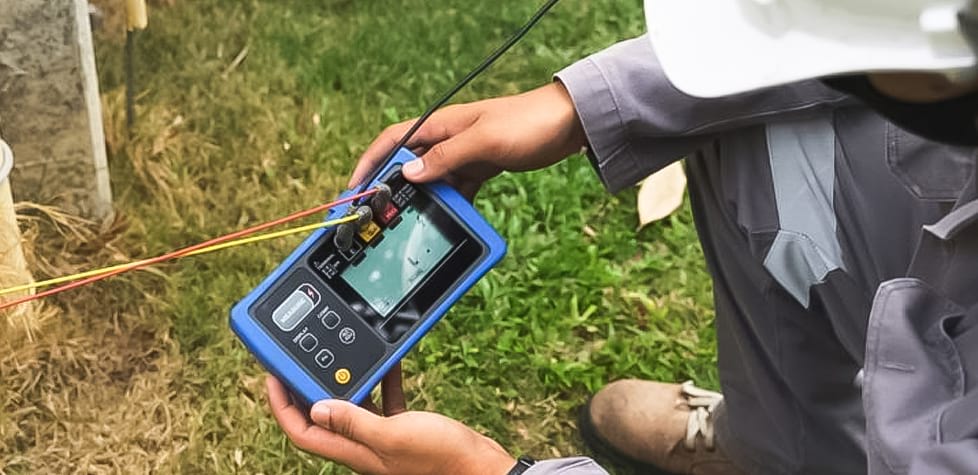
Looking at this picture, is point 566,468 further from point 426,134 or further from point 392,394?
point 426,134

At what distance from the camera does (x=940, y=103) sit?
0.65 m

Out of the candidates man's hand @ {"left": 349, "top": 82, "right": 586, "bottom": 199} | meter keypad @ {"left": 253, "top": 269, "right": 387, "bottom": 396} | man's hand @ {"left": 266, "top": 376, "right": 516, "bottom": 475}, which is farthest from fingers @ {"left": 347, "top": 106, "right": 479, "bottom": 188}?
man's hand @ {"left": 266, "top": 376, "right": 516, "bottom": 475}

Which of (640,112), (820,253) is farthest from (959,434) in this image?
(640,112)

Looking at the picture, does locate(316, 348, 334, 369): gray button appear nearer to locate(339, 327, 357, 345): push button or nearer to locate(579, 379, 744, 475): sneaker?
locate(339, 327, 357, 345): push button

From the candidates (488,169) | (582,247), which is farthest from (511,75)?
(488,169)

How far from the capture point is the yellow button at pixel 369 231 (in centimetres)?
100

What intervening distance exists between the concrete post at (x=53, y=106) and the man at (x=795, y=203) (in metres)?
Answer: 0.40

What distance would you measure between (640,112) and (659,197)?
535mm

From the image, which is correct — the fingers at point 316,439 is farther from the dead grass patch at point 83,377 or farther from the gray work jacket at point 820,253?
the dead grass patch at point 83,377

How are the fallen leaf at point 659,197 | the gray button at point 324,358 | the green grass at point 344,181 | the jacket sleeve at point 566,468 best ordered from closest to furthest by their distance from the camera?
the jacket sleeve at point 566,468 < the gray button at point 324,358 < the green grass at point 344,181 < the fallen leaf at point 659,197

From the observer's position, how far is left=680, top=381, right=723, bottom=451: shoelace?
1.24 metres

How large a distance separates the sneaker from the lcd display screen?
0.37 m

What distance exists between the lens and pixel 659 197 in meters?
1.51

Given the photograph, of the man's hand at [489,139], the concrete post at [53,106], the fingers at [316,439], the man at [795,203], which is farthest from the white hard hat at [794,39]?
the concrete post at [53,106]
